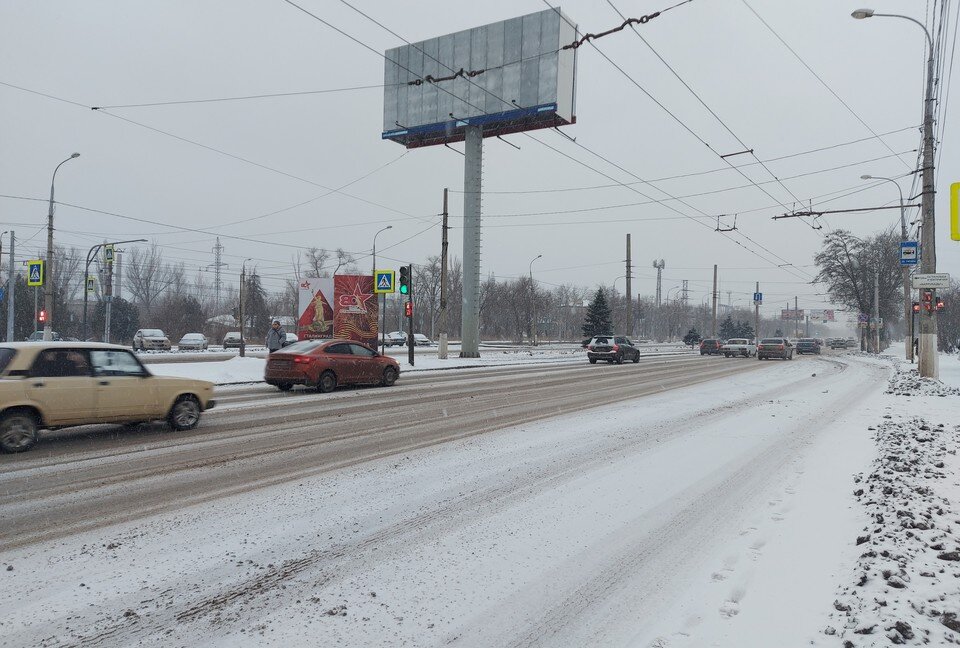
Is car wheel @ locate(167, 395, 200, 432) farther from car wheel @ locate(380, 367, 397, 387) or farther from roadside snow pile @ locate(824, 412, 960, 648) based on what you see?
roadside snow pile @ locate(824, 412, 960, 648)

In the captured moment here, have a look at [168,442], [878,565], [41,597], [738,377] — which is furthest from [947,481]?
[738,377]

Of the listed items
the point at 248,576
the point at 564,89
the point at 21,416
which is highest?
the point at 564,89

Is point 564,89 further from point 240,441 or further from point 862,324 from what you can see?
point 862,324

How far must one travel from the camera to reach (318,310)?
27406 mm

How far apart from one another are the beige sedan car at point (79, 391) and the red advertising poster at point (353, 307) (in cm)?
1701

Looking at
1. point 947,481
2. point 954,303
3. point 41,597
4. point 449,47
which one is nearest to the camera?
point 41,597

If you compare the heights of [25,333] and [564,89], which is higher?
[564,89]

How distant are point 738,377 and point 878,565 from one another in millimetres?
20637

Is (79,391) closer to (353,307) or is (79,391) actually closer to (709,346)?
(353,307)

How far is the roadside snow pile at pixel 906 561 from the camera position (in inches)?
130

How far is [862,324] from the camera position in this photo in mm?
59938

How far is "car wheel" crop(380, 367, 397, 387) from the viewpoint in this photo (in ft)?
61.3

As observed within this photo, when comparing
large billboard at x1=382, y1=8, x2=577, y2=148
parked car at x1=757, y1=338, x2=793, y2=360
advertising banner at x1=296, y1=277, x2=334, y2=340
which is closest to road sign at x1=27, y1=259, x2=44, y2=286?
advertising banner at x1=296, y1=277, x2=334, y2=340

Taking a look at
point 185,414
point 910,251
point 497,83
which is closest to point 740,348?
point 910,251
